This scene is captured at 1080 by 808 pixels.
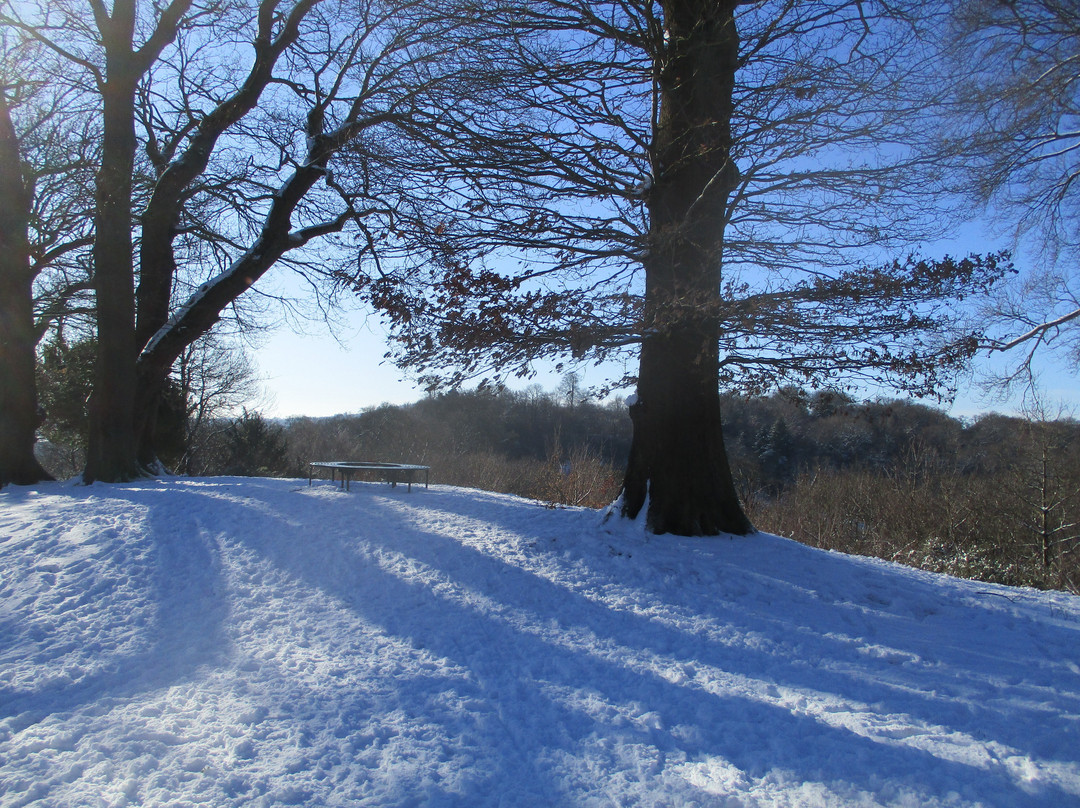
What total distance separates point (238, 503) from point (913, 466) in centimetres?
1855

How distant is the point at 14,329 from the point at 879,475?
2144 cm

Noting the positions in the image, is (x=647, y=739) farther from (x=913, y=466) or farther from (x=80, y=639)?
(x=913, y=466)

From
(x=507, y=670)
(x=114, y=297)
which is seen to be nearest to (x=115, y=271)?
(x=114, y=297)

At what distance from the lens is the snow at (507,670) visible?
3166 millimetres

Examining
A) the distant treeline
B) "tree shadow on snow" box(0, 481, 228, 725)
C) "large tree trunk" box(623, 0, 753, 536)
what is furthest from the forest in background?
"tree shadow on snow" box(0, 481, 228, 725)

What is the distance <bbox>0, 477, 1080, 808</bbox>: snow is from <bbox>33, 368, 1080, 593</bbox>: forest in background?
6.53 feet

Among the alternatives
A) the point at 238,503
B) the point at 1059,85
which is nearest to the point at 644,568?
the point at 238,503

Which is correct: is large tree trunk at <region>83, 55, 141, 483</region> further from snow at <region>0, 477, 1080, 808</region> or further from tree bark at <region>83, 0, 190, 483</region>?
snow at <region>0, 477, 1080, 808</region>

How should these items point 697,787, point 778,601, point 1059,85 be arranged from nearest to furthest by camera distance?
point 697,787, point 778,601, point 1059,85

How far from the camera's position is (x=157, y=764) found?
324cm

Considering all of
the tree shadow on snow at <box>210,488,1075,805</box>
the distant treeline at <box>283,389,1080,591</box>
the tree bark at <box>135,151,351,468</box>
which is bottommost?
the tree shadow on snow at <box>210,488,1075,805</box>

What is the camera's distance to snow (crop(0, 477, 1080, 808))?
3.17 meters

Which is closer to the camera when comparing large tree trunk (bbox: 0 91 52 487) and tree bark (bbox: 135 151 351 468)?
large tree trunk (bbox: 0 91 52 487)

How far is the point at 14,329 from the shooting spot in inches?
467
